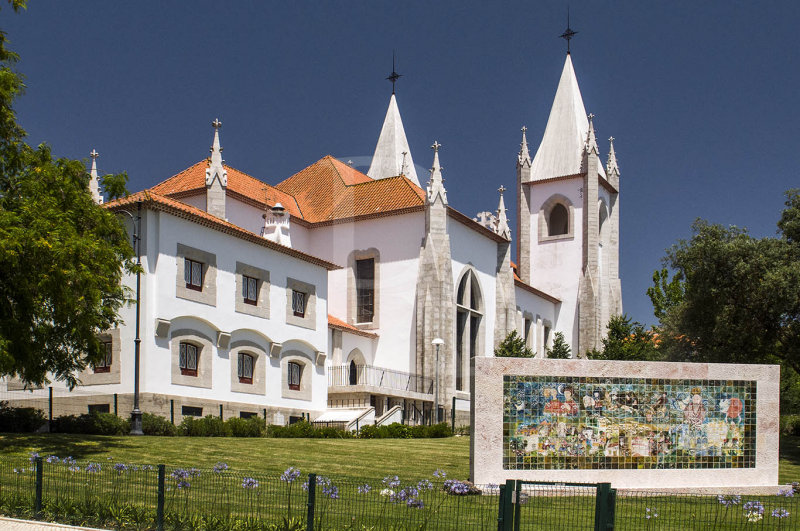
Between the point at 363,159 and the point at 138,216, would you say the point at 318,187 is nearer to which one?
the point at 363,159

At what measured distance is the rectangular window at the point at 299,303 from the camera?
40.2 m

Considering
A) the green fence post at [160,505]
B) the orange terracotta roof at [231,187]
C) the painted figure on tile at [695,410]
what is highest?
the orange terracotta roof at [231,187]

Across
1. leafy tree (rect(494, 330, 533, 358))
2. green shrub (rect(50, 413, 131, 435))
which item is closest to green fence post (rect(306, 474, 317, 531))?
green shrub (rect(50, 413, 131, 435))

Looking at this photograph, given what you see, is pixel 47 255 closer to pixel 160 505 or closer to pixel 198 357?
pixel 160 505

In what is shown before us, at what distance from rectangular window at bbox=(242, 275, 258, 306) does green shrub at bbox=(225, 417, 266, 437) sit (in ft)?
21.6

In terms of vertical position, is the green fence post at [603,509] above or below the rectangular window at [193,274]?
below

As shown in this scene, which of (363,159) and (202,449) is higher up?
(363,159)

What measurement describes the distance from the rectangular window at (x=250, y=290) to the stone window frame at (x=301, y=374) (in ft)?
9.50

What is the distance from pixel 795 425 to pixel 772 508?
29883 mm

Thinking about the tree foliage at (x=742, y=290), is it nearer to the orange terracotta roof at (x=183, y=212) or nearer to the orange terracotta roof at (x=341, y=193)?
the orange terracotta roof at (x=183, y=212)

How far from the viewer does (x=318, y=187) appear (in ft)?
182

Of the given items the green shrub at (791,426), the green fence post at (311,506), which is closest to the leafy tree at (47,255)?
the green fence post at (311,506)

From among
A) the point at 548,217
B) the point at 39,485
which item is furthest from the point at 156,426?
the point at 548,217

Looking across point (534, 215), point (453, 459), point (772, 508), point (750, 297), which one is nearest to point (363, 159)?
point (534, 215)
